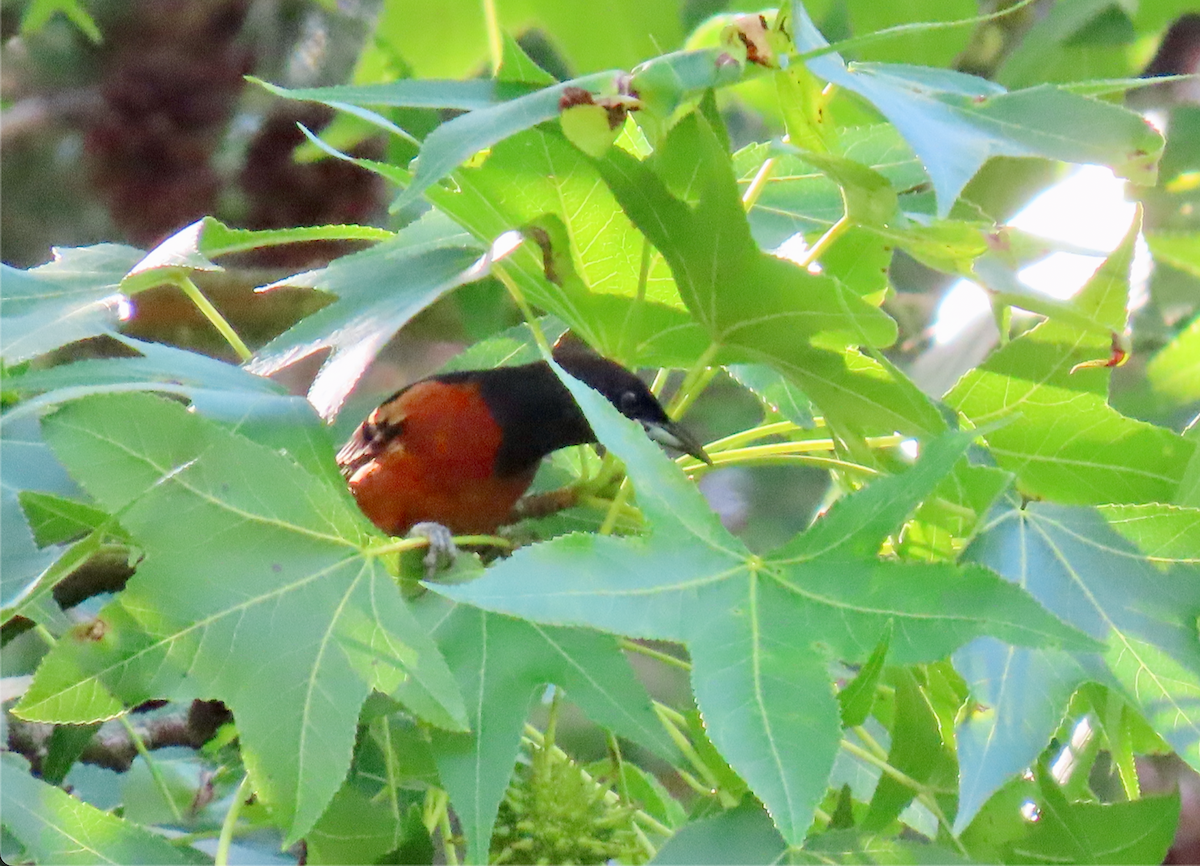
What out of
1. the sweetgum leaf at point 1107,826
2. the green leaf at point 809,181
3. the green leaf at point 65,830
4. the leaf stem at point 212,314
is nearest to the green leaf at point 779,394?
the green leaf at point 809,181

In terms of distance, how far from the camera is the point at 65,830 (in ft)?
4.24

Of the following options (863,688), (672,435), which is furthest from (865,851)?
(672,435)

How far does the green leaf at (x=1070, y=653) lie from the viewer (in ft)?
4.09

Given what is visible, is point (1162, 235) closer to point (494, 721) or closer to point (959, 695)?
point (959, 695)

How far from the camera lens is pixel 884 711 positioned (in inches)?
70.3

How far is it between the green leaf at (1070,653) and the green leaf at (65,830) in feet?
2.79

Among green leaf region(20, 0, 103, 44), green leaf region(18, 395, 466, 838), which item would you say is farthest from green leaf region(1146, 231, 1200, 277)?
green leaf region(20, 0, 103, 44)

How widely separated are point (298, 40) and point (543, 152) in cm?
426

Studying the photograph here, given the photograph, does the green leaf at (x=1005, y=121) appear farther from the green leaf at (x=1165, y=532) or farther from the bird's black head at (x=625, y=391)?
the bird's black head at (x=625, y=391)

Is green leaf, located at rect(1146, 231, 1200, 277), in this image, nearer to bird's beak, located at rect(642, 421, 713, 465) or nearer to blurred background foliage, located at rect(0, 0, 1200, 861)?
blurred background foliage, located at rect(0, 0, 1200, 861)

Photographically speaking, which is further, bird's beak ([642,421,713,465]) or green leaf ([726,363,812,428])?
bird's beak ([642,421,713,465])

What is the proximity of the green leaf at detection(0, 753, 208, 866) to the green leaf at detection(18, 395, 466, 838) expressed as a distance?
4.6 inches

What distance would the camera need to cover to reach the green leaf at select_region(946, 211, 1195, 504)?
1546 mm

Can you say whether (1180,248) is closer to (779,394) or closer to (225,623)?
(779,394)
